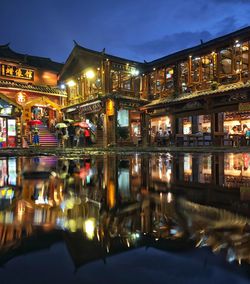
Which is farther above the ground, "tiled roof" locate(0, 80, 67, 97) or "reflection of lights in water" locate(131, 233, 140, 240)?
"tiled roof" locate(0, 80, 67, 97)

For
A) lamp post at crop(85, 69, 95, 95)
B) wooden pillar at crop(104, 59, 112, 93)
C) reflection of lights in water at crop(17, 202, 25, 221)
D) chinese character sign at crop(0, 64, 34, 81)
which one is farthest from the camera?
chinese character sign at crop(0, 64, 34, 81)

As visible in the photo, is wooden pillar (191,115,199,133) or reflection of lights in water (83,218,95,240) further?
wooden pillar (191,115,199,133)

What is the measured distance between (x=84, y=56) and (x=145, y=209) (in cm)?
3022

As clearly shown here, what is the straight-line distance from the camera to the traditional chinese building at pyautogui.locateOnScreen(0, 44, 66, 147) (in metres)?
28.5

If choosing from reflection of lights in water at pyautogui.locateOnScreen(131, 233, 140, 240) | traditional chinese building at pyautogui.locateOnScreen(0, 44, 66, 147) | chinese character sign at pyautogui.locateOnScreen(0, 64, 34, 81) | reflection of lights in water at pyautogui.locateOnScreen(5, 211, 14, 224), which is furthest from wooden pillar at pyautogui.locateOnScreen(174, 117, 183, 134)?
reflection of lights in water at pyautogui.locateOnScreen(131, 233, 140, 240)

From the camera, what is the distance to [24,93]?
111 ft

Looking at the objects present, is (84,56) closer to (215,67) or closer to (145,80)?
(145,80)

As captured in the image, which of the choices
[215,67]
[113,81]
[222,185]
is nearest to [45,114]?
[113,81]

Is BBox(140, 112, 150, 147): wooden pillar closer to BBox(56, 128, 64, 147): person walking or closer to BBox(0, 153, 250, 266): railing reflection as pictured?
BBox(56, 128, 64, 147): person walking

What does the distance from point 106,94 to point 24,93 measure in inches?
490

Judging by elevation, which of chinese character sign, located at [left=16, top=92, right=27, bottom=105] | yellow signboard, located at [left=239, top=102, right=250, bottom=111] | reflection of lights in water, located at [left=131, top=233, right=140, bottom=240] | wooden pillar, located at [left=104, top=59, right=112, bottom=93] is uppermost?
wooden pillar, located at [left=104, top=59, right=112, bottom=93]

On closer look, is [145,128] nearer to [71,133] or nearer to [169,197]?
[71,133]

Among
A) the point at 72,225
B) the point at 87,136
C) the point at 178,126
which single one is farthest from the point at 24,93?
the point at 72,225

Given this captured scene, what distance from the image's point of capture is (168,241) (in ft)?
7.65
